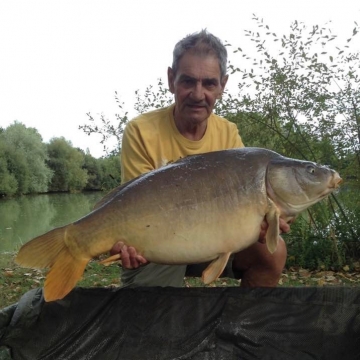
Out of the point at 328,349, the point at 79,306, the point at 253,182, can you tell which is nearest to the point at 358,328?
→ the point at 328,349

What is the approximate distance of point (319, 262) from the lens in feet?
11.6

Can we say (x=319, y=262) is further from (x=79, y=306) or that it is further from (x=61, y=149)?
(x=61, y=149)

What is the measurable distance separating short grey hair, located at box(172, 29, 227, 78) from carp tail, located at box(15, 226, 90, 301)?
840 millimetres

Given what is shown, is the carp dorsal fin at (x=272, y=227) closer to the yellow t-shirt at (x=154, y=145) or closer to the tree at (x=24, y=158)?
the yellow t-shirt at (x=154, y=145)

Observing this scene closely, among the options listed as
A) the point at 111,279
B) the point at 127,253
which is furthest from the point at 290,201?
the point at 111,279

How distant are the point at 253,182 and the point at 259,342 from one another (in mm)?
624

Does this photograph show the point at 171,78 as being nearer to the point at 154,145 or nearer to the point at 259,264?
the point at 154,145

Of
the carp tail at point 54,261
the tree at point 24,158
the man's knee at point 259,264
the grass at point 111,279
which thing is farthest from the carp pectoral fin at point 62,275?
the tree at point 24,158

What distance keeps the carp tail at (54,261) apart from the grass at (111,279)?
1.44m

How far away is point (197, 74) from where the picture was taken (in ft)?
5.89

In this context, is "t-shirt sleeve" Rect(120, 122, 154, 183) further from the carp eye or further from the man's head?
the carp eye

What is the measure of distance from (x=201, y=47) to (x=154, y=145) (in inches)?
16.4

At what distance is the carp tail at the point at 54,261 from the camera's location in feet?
4.55

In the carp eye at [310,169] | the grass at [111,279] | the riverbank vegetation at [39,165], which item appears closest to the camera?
the carp eye at [310,169]
